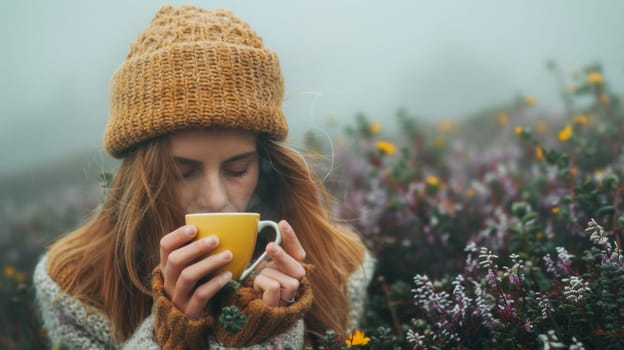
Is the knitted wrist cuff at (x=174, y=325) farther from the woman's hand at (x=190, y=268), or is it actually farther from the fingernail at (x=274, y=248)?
the fingernail at (x=274, y=248)

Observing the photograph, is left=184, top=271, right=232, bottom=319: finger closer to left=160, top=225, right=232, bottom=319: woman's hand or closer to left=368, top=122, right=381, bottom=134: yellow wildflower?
left=160, top=225, right=232, bottom=319: woman's hand

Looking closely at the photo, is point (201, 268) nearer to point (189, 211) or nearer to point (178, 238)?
point (178, 238)

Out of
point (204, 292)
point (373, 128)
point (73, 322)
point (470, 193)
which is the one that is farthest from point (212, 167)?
point (373, 128)

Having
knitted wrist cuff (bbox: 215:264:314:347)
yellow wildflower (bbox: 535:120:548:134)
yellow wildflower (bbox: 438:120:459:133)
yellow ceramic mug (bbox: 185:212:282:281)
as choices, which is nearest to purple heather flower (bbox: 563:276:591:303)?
knitted wrist cuff (bbox: 215:264:314:347)

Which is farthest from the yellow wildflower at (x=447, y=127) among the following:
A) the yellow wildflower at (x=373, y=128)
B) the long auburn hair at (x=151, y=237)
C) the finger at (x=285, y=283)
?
the finger at (x=285, y=283)

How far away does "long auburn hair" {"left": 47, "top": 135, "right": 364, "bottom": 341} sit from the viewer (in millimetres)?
1831

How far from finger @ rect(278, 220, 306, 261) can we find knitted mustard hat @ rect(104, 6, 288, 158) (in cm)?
42

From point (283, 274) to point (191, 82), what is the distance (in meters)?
0.71

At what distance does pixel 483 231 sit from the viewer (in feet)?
6.77

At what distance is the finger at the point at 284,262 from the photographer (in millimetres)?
1484

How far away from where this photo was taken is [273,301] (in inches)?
59.6

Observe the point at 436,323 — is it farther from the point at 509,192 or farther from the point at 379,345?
the point at 509,192

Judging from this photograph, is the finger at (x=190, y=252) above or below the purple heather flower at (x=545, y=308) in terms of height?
above

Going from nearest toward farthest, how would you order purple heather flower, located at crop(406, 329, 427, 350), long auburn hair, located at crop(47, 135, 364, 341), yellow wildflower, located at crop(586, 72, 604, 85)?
purple heather flower, located at crop(406, 329, 427, 350) < long auburn hair, located at crop(47, 135, 364, 341) < yellow wildflower, located at crop(586, 72, 604, 85)
